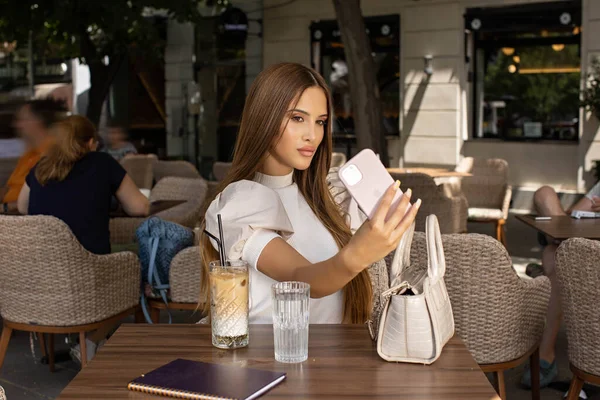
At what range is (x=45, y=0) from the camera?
33.6 ft

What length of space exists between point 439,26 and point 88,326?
1068 cm

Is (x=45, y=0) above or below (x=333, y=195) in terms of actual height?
above

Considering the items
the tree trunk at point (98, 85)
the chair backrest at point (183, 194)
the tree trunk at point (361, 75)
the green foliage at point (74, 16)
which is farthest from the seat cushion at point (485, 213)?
the tree trunk at point (98, 85)

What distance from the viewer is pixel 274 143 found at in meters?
2.32

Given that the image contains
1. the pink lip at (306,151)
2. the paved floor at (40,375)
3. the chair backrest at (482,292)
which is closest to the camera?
the pink lip at (306,151)

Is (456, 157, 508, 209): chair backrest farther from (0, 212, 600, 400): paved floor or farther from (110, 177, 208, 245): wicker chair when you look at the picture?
(110, 177, 208, 245): wicker chair

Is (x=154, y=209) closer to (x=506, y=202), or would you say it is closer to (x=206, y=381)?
(x=206, y=381)

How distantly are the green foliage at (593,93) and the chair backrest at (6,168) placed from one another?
24.3 feet

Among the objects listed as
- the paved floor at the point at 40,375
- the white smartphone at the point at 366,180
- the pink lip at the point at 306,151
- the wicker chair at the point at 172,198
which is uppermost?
the pink lip at the point at 306,151

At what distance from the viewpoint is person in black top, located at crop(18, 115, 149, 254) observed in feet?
14.6

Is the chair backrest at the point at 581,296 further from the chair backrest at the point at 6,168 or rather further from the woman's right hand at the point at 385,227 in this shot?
the chair backrest at the point at 6,168

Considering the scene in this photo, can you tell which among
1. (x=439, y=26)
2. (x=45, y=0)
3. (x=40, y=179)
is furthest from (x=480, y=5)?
(x=40, y=179)

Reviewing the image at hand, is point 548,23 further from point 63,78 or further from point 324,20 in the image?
point 63,78

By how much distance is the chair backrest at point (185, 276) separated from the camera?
4449 millimetres
